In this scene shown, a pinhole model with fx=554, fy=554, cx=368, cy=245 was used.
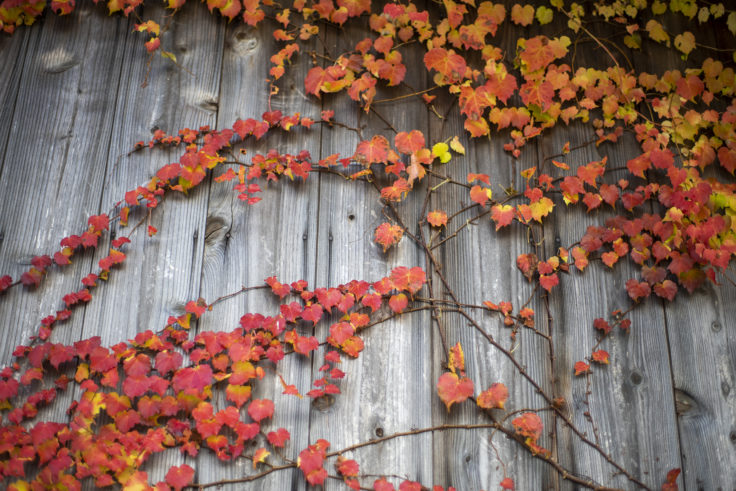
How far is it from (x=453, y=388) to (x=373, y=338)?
305 millimetres

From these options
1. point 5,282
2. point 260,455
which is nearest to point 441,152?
point 260,455

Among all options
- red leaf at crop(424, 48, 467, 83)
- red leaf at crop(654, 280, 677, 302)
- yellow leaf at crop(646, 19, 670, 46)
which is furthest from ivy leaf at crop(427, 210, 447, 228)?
yellow leaf at crop(646, 19, 670, 46)

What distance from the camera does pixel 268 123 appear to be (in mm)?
1984

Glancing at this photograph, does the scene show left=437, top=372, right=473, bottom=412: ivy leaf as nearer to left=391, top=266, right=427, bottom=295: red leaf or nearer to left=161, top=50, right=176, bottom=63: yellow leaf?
left=391, top=266, right=427, bottom=295: red leaf

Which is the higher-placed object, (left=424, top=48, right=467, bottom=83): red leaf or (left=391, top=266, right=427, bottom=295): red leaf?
(left=424, top=48, right=467, bottom=83): red leaf

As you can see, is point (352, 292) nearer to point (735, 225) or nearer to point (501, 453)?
point (501, 453)

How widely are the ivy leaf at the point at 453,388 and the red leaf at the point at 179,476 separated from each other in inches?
31.3

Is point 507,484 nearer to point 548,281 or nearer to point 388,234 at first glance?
point 548,281

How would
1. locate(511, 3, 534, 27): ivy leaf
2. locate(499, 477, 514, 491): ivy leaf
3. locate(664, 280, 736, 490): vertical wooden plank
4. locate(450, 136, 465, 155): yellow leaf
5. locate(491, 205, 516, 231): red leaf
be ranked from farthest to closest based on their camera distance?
locate(511, 3, 534, 27): ivy leaf, locate(450, 136, 465, 155): yellow leaf, locate(491, 205, 516, 231): red leaf, locate(664, 280, 736, 490): vertical wooden plank, locate(499, 477, 514, 491): ivy leaf

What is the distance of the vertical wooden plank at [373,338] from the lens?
5.76 feet

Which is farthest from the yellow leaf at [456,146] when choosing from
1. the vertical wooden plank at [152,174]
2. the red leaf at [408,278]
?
the vertical wooden plank at [152,174]

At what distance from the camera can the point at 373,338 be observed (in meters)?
1.85

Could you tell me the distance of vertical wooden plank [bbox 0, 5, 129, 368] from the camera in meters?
1.81

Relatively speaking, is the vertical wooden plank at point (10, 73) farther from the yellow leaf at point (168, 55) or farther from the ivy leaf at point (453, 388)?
the ivy leaf at point (453, 388)
